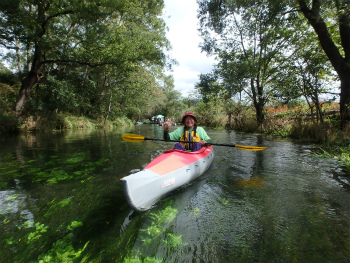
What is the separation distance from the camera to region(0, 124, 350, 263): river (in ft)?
5.41

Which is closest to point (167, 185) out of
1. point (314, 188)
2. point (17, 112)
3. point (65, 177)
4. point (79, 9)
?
point (65, 177)

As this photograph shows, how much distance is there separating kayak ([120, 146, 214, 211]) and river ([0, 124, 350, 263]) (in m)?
0.23

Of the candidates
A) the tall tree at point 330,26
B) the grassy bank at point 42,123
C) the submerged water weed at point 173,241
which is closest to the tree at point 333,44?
the tall tree at point 330,26

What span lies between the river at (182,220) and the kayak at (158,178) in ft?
0.75

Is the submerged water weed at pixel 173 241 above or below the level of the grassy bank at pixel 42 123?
below

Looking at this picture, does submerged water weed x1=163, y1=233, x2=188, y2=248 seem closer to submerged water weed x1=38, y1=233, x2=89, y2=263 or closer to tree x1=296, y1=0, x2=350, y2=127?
submerged water weed x1=38, y1=233, x2=89, y2=263

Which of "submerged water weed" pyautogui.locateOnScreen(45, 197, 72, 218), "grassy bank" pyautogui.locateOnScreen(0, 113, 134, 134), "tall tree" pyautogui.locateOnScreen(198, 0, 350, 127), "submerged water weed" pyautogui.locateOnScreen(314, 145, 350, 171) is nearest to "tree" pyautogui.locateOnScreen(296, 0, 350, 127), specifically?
"tall tree" pyautogui.locateOnScreen(198, 0, 350, 127)

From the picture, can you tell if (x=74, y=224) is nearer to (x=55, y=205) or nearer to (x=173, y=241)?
(x=55, y=205)

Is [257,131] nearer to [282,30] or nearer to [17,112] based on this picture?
[282,30]

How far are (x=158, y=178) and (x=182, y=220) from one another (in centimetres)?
58

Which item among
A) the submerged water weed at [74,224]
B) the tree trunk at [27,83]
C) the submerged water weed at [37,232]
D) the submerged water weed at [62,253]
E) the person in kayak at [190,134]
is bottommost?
the submerged water weed at [62,253]

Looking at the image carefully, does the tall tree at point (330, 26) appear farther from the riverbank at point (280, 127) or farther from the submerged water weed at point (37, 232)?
the submerged water weed at point (37, 232)

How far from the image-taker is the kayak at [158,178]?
202 cm

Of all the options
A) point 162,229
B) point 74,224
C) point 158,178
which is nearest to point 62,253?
point 74,224
